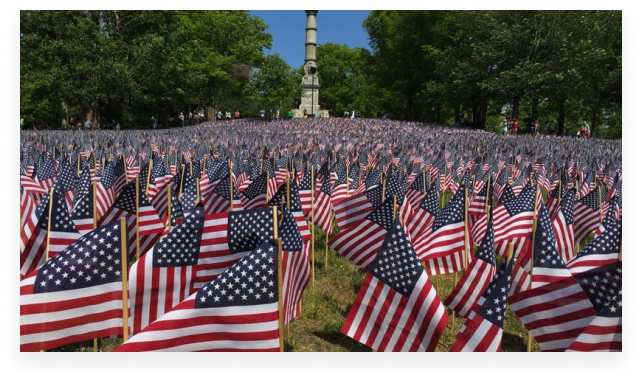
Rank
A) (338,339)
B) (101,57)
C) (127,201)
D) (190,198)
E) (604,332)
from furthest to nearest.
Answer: (101,57), (190,198), (127,201), (338,339), (604,332)

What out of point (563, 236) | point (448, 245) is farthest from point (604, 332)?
point (563, 236)

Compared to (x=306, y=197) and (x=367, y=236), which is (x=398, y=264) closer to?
(x=367, y=236)

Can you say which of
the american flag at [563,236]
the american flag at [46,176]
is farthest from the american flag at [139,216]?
the american flag at [563,236]

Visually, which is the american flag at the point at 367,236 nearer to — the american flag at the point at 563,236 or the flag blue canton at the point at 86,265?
the american flag at the point at 563,236

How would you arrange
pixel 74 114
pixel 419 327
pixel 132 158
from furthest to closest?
pixel 74 114
pixel 132 158
pixel 419 327

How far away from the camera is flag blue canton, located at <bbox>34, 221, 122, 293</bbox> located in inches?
146

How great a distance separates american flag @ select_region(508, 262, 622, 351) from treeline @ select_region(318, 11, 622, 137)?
508 inches

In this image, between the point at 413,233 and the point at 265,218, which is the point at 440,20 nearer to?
the point at 413,233

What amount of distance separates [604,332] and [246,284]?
2.58 metres

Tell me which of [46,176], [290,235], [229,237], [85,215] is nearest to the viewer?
[229,237]

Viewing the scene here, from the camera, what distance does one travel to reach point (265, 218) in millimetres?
4738

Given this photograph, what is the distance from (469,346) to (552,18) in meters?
21.0

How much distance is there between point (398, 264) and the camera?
14.0 ft

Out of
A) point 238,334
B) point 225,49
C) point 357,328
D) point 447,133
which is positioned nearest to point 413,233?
point 357,328
